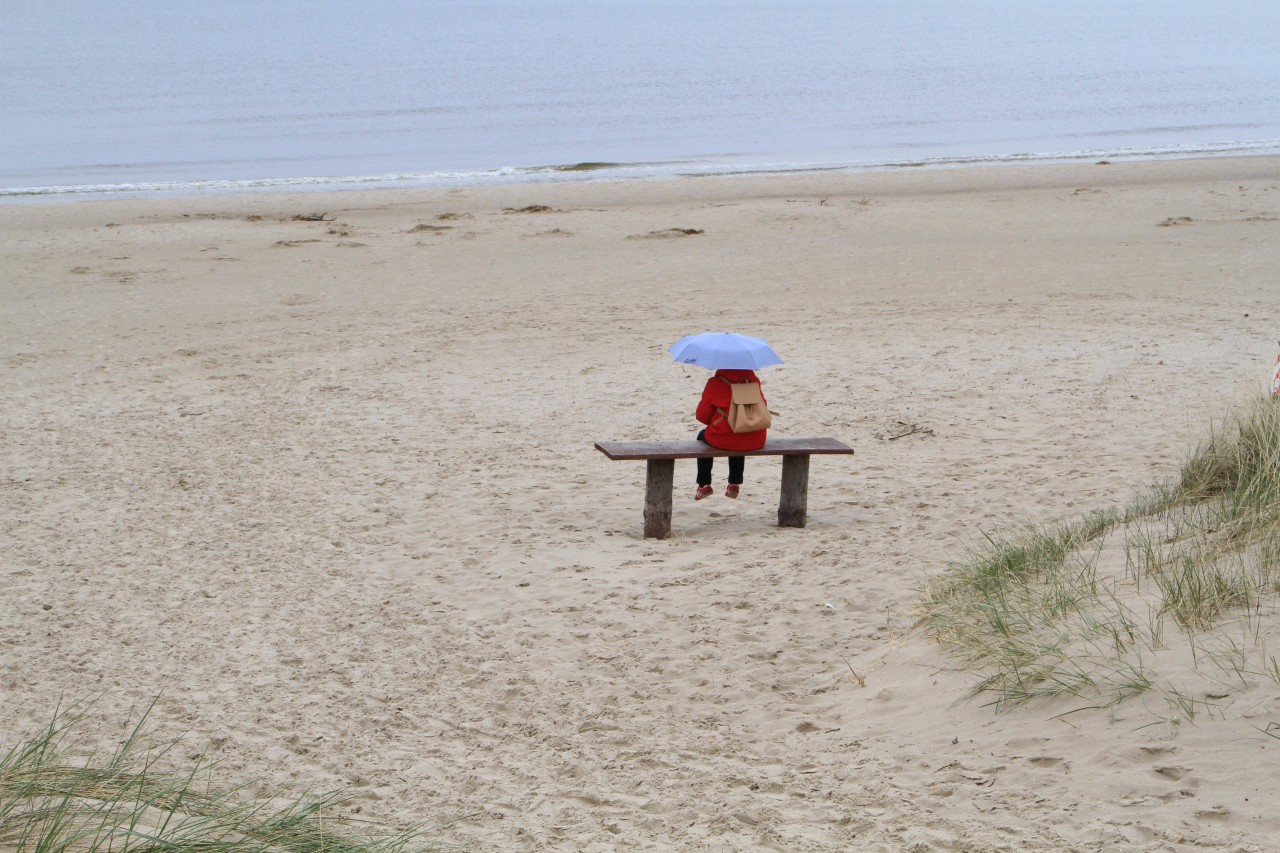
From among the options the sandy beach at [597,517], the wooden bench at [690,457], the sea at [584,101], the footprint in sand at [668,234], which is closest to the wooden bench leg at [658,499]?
the wooden bench at [690,457]

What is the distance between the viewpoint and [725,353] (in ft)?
21.2

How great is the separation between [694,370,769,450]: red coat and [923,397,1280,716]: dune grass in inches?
53.2

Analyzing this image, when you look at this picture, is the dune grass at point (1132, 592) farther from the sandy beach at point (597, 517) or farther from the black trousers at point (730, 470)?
the black trousers at point (730, 470)

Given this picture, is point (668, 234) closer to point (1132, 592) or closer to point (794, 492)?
point (794, 492)

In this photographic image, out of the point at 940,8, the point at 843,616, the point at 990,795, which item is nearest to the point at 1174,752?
the point at 990,795

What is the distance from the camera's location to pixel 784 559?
20.4ft

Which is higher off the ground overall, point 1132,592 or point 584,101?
point 584,101

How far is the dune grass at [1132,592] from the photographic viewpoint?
164 inches

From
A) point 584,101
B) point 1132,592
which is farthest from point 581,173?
point 1132,592

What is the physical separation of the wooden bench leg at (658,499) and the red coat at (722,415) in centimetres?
31

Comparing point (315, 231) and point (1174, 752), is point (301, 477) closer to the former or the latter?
point (1174, 752)

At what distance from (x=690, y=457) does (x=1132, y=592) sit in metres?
2.51

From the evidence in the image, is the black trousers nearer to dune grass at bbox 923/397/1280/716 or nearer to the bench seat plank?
the bench seat plank

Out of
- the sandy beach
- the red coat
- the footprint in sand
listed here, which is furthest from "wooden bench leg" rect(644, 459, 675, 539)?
the footprint in sand
